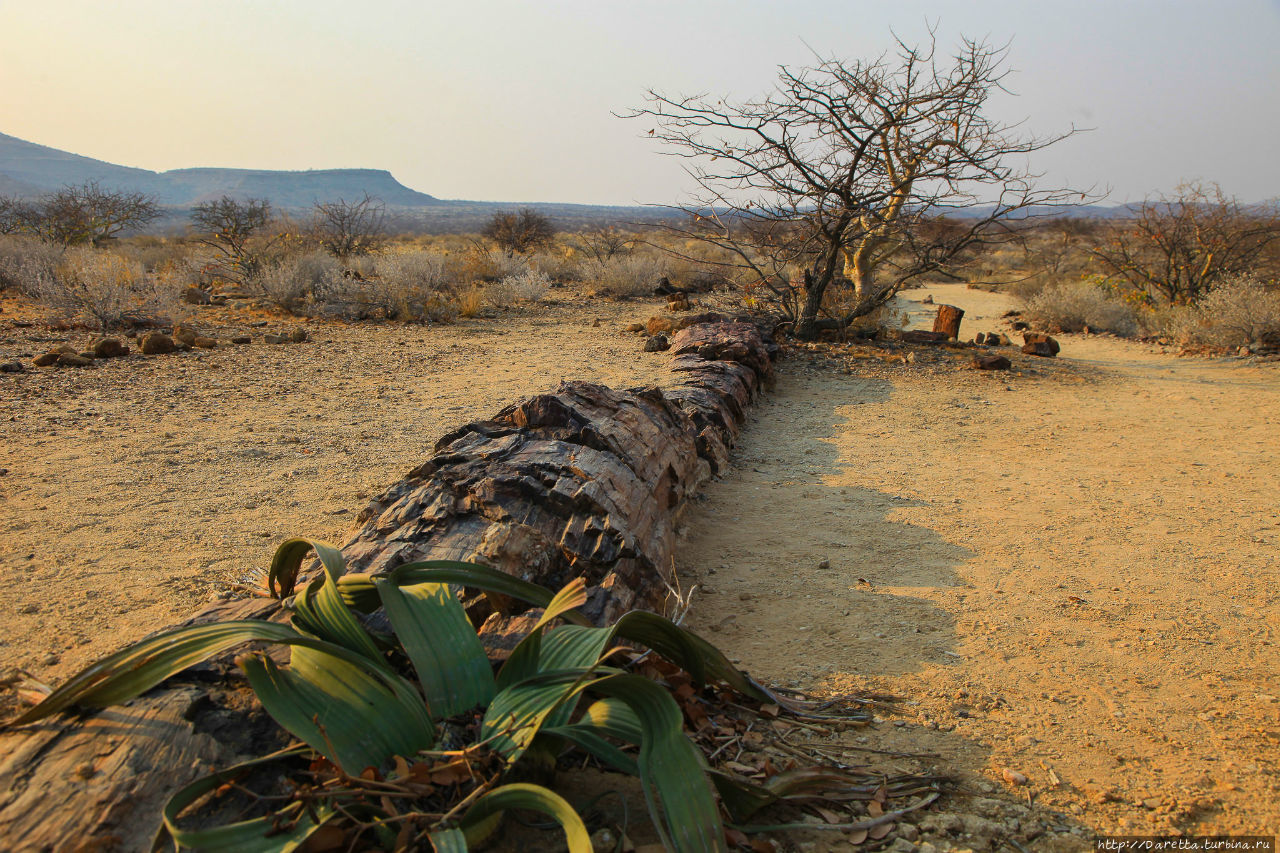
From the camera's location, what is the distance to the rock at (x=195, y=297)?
38.0 ft

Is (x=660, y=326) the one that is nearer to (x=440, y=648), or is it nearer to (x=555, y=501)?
(x=555, y=501)

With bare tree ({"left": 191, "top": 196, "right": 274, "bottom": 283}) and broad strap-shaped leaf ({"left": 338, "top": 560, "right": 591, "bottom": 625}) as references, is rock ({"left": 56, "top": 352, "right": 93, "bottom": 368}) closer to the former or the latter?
bare tree ({"left": 191, "top": 196, "right": 274, "bottom": 283})

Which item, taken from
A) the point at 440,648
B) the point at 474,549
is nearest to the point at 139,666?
A: the point at 440,648

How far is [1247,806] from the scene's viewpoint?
5.65ft

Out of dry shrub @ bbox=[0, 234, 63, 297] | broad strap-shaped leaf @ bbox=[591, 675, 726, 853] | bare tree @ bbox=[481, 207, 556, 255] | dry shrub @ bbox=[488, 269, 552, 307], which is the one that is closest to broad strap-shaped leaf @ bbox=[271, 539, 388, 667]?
broad strap-shaped leaf @ bbox=[591, 675, 726, 853]

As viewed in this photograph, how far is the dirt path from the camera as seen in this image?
75.0 inches

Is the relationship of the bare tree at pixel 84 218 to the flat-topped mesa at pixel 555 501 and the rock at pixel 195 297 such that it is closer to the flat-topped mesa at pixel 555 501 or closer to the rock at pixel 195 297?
the rock at pixel 195 297

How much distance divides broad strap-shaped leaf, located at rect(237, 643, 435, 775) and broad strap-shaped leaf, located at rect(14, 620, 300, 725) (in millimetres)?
89

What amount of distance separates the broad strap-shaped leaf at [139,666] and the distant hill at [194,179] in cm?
12339

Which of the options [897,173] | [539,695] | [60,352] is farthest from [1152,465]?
[60,352]

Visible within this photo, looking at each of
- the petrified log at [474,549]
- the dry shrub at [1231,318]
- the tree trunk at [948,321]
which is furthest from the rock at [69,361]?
the dry shrub at [1231,318]

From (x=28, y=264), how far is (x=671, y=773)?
42.7 feet

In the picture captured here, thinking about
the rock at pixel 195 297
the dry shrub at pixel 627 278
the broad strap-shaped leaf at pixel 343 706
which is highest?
the dry shrub at pixel 627 278

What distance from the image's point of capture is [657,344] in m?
8.63
